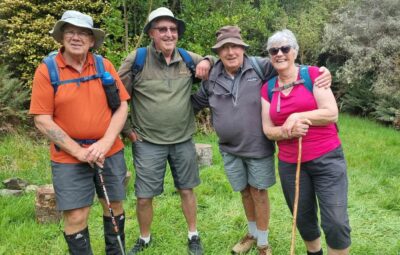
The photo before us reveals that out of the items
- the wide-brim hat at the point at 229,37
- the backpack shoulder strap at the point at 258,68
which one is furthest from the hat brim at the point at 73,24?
the backpack shoulder strap at the point at 258,68

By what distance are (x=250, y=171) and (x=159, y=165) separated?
916 mm

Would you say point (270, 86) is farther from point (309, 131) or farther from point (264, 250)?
point (264, 250)

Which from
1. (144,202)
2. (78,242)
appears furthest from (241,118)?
(78,242)

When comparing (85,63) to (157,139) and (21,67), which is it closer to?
(157,139)

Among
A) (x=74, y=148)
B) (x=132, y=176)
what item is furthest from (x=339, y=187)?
(x=132, y=176)

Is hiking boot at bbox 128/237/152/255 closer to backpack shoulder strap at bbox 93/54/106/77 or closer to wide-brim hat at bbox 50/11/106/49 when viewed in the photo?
backpack shoulder strap at bbox 93/54/106/77

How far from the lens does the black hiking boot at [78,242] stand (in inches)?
143

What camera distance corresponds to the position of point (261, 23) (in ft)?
43.0

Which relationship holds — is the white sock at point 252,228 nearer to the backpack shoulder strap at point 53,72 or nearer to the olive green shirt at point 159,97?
the olive green shirt at point 159,97

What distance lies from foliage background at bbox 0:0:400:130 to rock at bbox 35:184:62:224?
395 centimetres

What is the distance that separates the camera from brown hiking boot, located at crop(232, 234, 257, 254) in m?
4.54

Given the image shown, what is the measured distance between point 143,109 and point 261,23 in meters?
9.63

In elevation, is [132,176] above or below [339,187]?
below

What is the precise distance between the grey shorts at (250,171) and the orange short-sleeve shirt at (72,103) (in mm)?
1275
